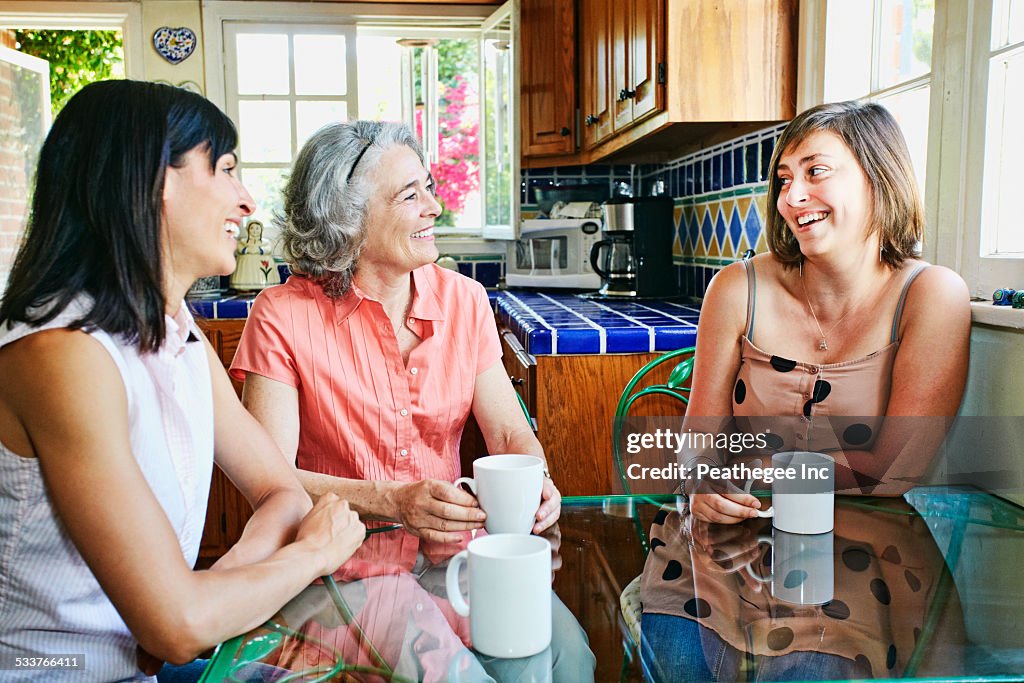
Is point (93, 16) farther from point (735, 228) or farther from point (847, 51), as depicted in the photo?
point (847, 51)

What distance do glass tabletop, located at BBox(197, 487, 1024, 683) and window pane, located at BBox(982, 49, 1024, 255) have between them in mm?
542

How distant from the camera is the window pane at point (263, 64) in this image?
4.06 meters

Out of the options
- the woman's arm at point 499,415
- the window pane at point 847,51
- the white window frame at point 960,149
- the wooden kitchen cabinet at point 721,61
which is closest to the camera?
the white window frame at point 960,149

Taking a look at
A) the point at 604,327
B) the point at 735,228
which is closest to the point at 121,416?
the point at 604,327

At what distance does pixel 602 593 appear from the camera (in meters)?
0.98

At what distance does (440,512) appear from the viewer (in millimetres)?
1195

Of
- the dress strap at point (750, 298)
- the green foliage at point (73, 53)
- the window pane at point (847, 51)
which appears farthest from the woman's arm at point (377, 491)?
the green foliage at point (73, 53)

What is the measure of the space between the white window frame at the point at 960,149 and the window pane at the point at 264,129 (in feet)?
10.1

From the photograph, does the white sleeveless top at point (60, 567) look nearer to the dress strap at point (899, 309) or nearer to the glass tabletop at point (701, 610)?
Result: the glass tabletop at point (701, 610)

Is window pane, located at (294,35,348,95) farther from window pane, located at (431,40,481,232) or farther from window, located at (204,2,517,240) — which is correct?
window pane, located at (431,40,481,232)

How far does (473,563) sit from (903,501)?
2.72 feet

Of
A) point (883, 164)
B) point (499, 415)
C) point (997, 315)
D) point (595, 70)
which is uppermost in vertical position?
point (595, 70)

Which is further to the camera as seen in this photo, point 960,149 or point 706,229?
point 706,229

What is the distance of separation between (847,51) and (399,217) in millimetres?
1147
